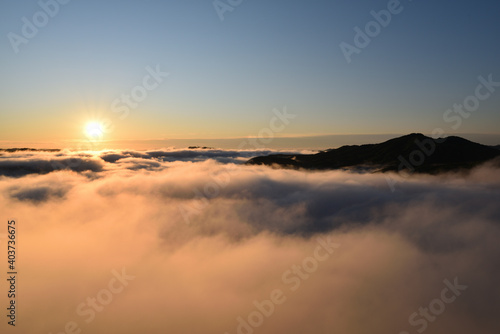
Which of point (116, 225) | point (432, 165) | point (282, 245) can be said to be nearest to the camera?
point (282, 245)

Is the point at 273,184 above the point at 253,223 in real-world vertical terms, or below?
above

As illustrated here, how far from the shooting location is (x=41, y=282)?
11481 centimetres

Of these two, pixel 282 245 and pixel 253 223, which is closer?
pixel 282 245

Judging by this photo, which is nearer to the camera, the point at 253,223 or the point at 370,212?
the point at 370,212

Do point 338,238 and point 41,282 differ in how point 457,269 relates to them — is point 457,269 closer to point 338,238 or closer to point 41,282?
point 338,238

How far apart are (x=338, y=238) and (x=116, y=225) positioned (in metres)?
98.8

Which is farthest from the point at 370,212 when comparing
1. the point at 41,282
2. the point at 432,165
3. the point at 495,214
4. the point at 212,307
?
the point at 41,282

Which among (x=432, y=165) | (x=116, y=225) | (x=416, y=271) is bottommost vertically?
(x=116, y=225)

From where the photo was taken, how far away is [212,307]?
90062 mm

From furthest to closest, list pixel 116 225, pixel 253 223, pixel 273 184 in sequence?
pixel 273 184 → pixel 116 225 → pixel 253 223

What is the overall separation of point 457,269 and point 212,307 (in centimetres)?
6691

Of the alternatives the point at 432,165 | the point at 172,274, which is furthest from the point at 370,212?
the point at 432,165

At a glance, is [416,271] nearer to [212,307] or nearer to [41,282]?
[212,307]

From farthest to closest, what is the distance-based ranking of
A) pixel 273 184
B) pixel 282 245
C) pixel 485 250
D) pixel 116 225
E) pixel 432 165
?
pixel 432 165 → pixel 273 184 → pixel 116 225 → pixel 282 245 → pixel 485 250
